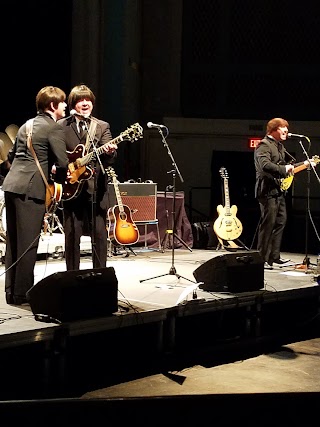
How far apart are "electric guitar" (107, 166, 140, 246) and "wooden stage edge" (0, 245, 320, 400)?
4.44ft

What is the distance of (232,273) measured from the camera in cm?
642

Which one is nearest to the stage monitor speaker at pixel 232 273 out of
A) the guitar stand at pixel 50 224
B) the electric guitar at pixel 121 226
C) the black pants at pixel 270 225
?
the black pants at pixel 270 225

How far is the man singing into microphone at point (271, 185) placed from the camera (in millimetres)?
8109

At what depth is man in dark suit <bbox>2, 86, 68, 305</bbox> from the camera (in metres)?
5.50

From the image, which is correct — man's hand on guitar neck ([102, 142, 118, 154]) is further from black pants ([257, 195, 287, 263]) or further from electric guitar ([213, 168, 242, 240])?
electric guitar ([213, 168, 242, 240])

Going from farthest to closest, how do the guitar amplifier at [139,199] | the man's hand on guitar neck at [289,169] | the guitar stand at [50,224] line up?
the guitar amplifier at [139,199] < the guitar stand at [50,224] < the man's hand on guitar neck at [289,169]

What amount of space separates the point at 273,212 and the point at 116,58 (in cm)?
669

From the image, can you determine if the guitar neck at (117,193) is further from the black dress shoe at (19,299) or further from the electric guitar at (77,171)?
the black dress shoe at (19,299)

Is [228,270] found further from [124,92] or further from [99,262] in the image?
[124,92]

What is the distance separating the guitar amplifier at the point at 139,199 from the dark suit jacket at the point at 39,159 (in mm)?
4401

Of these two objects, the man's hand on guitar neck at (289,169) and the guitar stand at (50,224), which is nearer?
the man's hand on guitar neck at (289,169)

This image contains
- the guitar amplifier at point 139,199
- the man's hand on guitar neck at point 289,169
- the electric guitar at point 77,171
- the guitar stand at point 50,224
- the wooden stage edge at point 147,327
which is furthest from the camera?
the guitar amplifier at point 139,199

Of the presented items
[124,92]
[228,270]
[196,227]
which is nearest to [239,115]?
[124,92]

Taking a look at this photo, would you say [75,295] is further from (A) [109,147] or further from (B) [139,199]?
(B) [139,199]
